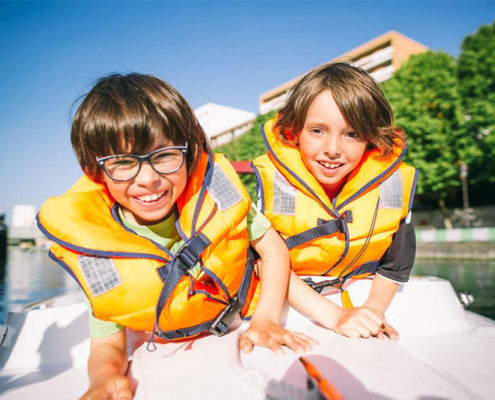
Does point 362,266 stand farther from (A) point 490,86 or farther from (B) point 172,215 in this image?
(A) point 490,86

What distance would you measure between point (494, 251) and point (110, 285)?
11394mm

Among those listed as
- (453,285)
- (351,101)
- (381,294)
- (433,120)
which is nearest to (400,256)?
(381,294)

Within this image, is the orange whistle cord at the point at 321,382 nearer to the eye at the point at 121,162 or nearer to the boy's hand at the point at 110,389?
the boy's hand at the point at 110,389

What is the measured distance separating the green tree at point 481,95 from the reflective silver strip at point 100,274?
1553 cm

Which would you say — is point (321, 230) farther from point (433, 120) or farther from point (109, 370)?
point (433, 120)

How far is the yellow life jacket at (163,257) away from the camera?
1313mm

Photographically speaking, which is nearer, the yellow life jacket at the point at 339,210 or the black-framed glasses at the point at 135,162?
the black-framed glasses at the point at 135,162

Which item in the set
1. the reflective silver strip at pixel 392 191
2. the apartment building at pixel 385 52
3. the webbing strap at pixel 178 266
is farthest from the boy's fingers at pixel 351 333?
the apartment building at pixel 385 52

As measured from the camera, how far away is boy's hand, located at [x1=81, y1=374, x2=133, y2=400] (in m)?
1.07

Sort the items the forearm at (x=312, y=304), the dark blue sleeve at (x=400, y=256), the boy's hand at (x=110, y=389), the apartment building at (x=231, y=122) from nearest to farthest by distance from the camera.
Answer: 1. the boy's hand at (x=110, y=389)
2. the forearm at (x=312, y=304)
3. the dark blue sleeve at (x=400, y=256)
4. the apartment building at (x=231, y=122)

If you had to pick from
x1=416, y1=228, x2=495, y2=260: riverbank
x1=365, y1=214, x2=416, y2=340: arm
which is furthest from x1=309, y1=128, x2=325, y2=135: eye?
x1=416, y1=228, x2=495, y2=260: riverbank

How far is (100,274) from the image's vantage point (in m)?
1.32

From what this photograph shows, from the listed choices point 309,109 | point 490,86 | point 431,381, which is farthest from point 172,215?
point 490,86

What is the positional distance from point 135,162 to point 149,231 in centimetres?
36
